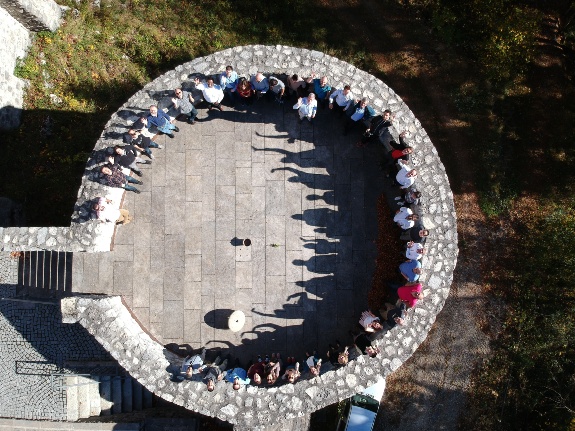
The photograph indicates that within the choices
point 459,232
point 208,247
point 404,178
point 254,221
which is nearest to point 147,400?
point 208,247

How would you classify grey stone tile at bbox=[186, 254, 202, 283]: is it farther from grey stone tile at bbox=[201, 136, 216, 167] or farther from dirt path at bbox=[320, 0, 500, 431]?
dirt path at bbox=[320, 0, 500, 431]

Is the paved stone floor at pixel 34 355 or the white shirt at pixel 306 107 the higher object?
the white shirt at pixel 306 107

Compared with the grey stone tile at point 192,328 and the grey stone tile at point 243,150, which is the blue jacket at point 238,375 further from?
the grey stone tile at point 243,150

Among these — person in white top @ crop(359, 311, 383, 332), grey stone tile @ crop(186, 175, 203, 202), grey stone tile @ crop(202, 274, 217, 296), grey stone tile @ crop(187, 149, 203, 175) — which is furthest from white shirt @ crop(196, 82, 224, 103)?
person in white top @ crop(359, 311, 383, 332)

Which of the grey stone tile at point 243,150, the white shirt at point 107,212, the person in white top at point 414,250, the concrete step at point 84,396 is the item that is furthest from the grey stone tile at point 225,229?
the concrete step at point 84,396

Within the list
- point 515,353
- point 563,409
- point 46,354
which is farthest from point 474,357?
point 46,354

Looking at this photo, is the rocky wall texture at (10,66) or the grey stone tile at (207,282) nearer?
the grey stone tile at (207,282)

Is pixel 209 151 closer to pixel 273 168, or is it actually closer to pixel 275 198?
pixel 273 168

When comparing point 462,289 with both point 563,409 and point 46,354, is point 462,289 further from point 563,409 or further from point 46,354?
point 46,354

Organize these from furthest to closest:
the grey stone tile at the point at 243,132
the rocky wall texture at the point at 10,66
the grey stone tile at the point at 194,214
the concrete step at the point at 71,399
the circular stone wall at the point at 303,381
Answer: the rocky wall texture at the point at 10,66 → the concrete step at the point at 71,399 → the grey stone tile at the point at 243,132 → the grey stone tile at the point at 194,214 → the circular stone wall at the point at 303,381
